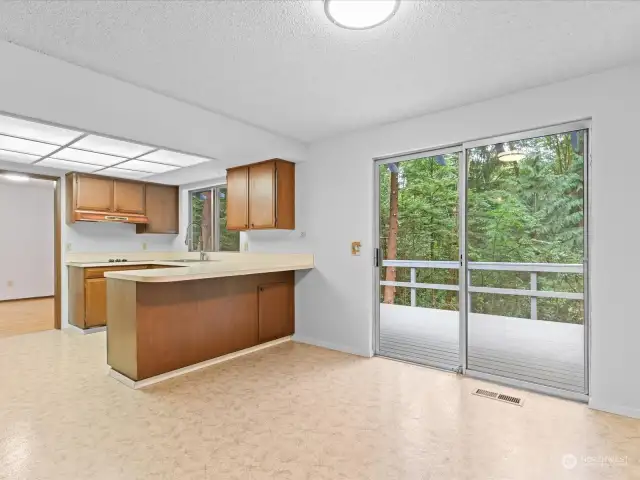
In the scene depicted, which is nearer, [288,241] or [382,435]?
[382,435]

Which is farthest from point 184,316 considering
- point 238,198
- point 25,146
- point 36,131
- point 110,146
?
point 25,146

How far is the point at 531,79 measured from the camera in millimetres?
2619

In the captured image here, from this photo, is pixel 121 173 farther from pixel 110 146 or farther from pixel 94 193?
pixel 110 146

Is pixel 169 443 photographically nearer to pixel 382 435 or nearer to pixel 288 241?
pixel 382 435

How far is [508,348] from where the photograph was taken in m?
3.61

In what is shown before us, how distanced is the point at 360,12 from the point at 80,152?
349cm

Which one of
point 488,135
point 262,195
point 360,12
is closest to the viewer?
point 360,12

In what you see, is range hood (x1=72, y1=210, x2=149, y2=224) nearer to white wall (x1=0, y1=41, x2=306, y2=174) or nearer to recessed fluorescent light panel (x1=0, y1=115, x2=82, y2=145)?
recessed fluorescent light panel (x1=0, y1=115, x2=82, y2=145)

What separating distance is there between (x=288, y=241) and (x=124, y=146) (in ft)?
6.66

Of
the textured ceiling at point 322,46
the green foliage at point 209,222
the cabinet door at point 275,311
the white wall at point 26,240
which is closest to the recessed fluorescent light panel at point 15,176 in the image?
the white wall at point 26,240

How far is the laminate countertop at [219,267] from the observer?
285cm

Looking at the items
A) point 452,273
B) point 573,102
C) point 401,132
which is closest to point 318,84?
point 401,132

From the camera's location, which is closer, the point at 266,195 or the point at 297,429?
the point at 297,429

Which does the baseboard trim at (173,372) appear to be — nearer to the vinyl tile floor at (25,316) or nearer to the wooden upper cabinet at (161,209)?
the vinyl tile floor at (25,316)
